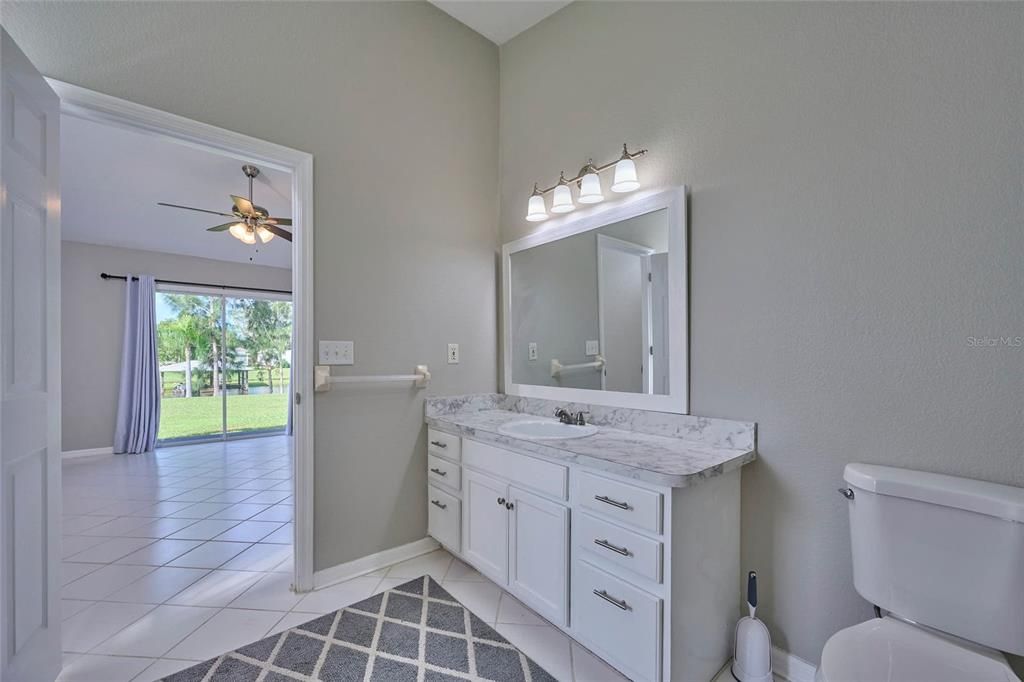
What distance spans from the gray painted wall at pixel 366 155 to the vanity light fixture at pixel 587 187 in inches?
17.5

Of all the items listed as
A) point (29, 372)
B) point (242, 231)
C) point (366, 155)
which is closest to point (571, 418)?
point (366, 155)

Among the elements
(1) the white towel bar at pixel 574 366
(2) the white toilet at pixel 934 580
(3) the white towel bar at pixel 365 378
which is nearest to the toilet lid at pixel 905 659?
(2) the white toilet at pixel 934 580

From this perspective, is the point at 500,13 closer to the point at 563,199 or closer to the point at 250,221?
the point at 563,199

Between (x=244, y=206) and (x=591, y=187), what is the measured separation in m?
2.43

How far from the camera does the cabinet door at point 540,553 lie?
1.62m

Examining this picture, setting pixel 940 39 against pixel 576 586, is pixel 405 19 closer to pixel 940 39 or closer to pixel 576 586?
pixel 940 39

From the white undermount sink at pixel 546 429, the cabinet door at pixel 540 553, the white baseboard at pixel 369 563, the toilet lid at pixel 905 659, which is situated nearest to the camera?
the toilet lid at pixel 905 659

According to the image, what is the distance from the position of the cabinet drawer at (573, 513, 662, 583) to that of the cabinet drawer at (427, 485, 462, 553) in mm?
822

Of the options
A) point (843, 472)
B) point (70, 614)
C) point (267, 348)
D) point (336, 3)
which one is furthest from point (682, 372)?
point (267, 348)

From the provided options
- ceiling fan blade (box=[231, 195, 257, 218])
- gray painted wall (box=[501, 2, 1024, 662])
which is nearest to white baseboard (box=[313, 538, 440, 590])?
gray painted wall (box=[501, 2, 1024, 662])

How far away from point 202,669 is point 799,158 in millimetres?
2721

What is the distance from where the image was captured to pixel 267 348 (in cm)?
609

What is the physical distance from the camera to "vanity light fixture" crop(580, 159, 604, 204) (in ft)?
6.70

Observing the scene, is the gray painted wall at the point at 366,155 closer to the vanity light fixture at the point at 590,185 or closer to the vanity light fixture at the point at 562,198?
the vanity light fixture at the point at 562,198
